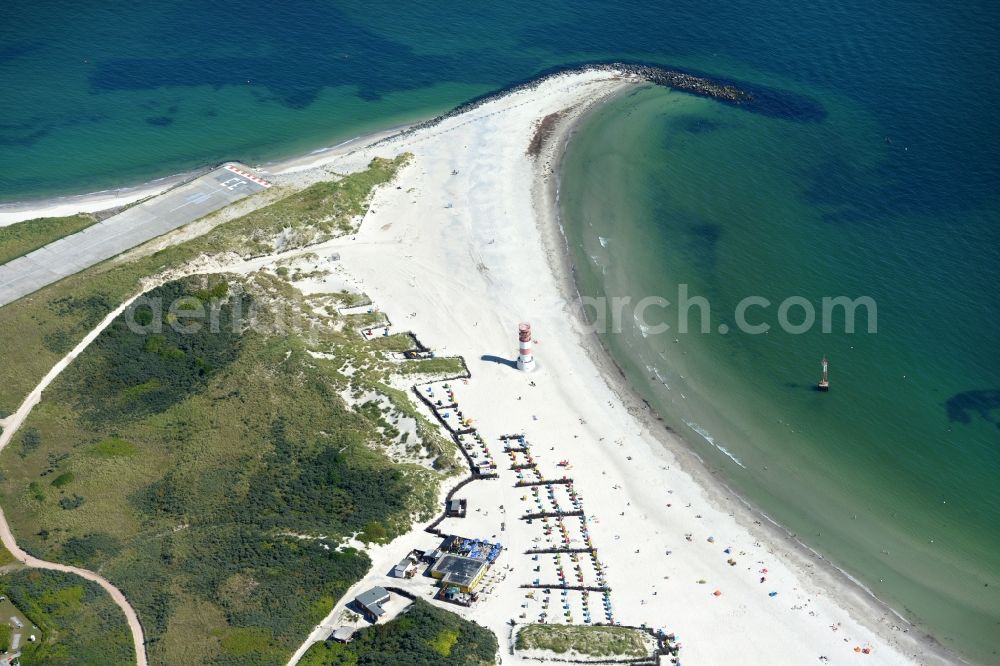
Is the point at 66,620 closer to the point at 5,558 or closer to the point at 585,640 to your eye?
the point at 5,558

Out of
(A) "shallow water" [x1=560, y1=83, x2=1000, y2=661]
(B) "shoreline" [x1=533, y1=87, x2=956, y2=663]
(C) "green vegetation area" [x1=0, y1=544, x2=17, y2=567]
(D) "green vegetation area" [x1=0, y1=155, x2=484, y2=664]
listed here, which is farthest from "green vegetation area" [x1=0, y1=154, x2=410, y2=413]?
(A) "shallow water" [x1=560, y1=83, x2=1000, y2=661]

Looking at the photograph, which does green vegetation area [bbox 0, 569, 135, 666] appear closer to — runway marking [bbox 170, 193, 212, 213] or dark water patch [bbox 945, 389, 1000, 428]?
runway marking [bbox 170, 193, 212, 213]

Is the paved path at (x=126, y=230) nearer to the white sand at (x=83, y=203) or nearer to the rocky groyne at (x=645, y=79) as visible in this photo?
the white sand at (x=83, y=203)

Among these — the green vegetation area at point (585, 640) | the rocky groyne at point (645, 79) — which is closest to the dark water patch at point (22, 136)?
the rocky groyne at point (645, 79)

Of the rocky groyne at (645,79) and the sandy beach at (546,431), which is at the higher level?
the rocky groyne at (645,79)

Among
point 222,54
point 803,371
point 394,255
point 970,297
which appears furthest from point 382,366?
point 222,54

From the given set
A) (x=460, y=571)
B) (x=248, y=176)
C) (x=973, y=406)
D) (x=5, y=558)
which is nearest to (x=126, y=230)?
(x=248, y=176)

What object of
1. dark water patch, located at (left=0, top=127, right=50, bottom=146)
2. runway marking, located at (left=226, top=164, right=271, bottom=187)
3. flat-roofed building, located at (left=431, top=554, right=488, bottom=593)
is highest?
dark water patch, located at (left=0, top=127, right=50, bottom=146)
